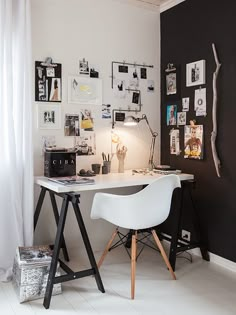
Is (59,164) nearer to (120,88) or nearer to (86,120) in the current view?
(86,120)

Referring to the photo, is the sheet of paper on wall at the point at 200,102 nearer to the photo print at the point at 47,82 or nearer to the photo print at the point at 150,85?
the photo print at the point at 150,85

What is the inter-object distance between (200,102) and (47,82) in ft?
4.60

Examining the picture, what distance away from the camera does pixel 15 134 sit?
278 cm

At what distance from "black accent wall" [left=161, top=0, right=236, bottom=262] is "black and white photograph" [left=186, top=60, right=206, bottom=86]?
0.14ft

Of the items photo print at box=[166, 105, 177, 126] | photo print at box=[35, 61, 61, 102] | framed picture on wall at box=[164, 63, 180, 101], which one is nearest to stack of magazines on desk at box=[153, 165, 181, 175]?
photo print at box=[166, 105, 177, 126]

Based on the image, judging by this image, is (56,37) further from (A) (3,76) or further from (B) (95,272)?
(B) (95,272)

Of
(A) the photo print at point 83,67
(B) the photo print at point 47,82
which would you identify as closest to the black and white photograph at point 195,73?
(A) the photo print at point 83,67

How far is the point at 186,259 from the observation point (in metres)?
3.15

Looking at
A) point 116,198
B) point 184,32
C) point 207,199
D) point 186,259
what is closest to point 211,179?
point 207,199

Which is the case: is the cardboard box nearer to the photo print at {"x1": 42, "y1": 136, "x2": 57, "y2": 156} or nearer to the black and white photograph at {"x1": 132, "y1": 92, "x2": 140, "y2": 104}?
the photo print at {"x1": 42, "y1": 136, "x2": 57, "y2": 156}

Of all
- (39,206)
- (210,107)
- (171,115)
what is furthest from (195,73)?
(39,206)

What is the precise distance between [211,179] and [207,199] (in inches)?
7.5

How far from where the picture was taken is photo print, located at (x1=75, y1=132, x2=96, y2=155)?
10.8ft

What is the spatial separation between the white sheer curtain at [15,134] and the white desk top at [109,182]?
201 millimetres
